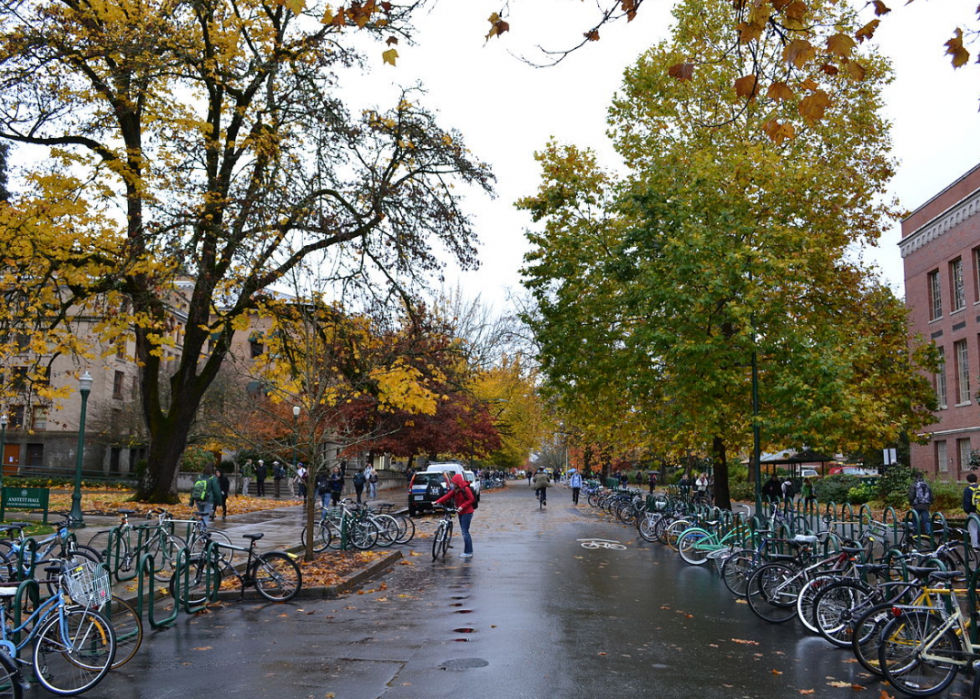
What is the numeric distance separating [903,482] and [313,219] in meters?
21.3

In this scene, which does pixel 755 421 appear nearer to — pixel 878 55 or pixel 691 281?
pixel 691 281

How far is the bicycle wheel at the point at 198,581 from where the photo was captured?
1035cm

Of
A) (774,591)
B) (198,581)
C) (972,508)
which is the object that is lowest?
(198,581)

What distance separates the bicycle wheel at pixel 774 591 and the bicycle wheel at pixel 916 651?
288 cm

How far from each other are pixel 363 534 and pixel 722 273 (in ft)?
31.2

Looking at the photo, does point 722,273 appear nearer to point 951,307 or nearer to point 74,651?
point 74,651

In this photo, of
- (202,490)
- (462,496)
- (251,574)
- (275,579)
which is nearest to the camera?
(275,579)

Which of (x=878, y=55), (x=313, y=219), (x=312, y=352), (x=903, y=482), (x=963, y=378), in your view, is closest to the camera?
(x=312, y=352)

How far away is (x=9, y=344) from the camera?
64.6ft

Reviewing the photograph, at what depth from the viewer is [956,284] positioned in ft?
114

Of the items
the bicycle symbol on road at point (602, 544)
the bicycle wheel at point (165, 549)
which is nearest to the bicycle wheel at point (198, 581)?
the bicycle wheel at point (165, 549)

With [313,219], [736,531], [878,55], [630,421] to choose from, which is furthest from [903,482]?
[313,219]

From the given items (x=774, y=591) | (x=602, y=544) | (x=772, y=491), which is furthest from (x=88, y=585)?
(x=772, y=491)

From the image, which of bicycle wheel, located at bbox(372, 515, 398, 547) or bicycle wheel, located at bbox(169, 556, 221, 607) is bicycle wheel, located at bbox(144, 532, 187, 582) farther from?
bicycle wheel, located at bbox(372, 515, 398, 547)
